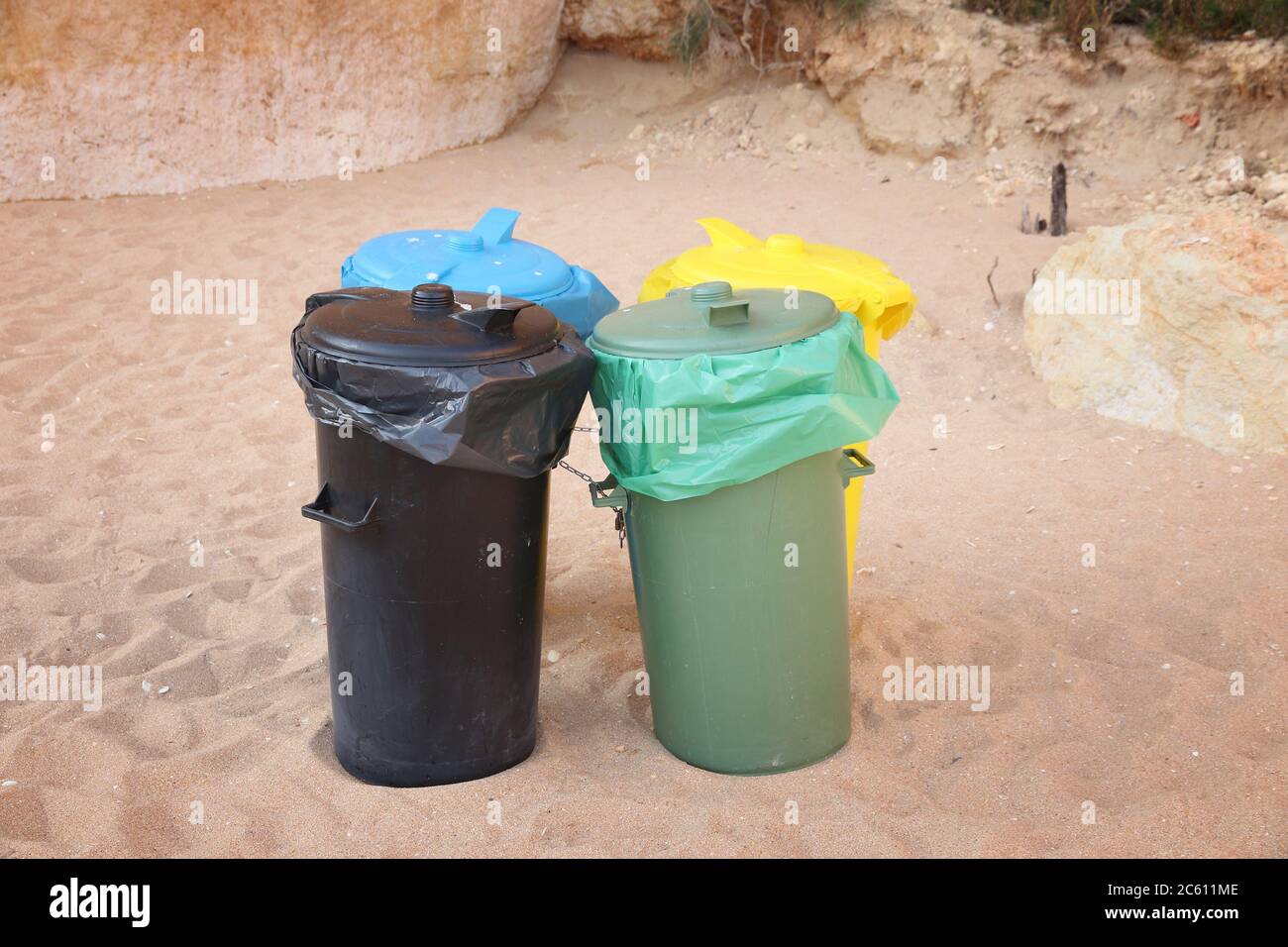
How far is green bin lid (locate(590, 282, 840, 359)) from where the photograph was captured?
2.55m

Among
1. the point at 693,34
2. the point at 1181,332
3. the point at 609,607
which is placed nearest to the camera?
the point at 609,607

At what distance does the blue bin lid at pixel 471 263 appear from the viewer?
9.81 ft

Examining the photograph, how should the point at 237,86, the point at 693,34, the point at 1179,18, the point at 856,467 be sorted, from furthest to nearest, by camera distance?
the point at 693,34, the point at 1179,18, the point at 237,86, the point at 856,467

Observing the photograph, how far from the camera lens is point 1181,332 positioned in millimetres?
4703

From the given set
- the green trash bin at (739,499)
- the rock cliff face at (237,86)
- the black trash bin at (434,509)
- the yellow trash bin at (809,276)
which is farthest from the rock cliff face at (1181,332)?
the rock cliff face at (237,86)

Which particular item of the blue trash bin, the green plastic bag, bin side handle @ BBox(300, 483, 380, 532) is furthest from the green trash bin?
bin side handle @ BBox(300, 483, 380, 532)

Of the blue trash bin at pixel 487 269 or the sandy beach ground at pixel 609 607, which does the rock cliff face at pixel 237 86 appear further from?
the blue trash bin at pixel 487 269

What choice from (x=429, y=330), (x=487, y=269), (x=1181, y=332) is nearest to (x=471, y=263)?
(x=487, y=269)

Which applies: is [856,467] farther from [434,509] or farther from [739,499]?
[434,509]

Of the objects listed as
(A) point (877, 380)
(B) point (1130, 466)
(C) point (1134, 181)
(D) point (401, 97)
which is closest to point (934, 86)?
(C) point (1134, 181)

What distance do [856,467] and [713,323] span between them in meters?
0.50

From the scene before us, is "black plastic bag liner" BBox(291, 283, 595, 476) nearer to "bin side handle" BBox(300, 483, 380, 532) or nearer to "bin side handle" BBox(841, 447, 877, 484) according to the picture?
"bin side handle" BBox(300, 483, 380, 532)

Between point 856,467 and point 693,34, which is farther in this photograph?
point 693,34

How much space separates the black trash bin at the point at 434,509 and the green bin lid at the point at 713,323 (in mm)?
128
